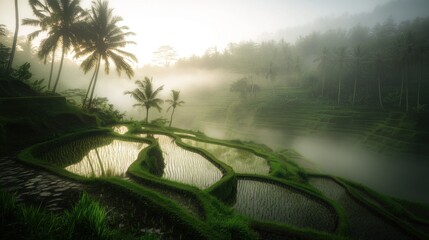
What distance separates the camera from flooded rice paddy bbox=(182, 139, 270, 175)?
14.3 m

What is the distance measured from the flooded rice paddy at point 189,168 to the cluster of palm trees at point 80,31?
11.9 meters

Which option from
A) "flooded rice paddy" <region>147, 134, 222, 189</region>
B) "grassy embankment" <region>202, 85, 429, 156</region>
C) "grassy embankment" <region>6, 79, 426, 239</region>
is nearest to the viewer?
"grassy embankment" <region>6, 79, 426, 239</region>

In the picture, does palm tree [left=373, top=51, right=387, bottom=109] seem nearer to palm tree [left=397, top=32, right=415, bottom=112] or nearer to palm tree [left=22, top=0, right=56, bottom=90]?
palm tree [left=397, top=32, right=415, bottom=112]

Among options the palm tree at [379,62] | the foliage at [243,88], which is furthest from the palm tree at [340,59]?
the foliage at [243,88]

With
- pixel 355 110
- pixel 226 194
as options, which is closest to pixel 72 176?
pixel 226 194

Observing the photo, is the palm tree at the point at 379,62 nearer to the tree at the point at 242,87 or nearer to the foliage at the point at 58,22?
the tree at the point at 242,87

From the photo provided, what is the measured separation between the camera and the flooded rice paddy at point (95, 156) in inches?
364

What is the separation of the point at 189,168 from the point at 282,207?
4.70 meters

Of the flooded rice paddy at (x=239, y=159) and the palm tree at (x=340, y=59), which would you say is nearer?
the flooded rice paddy at (x=239, y=159)

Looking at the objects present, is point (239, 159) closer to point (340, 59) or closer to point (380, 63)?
point (340, 59)

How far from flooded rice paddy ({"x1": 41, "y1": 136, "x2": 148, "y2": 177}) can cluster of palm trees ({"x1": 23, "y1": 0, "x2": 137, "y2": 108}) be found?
10.2 meters

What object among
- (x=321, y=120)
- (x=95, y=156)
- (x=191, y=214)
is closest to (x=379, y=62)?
(x=321, y=120)

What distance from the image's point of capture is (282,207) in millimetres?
9500

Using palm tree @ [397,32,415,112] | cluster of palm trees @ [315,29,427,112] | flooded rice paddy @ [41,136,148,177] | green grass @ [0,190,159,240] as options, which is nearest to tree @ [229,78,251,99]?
cluster of palm trees @ [315,29,427,112]
